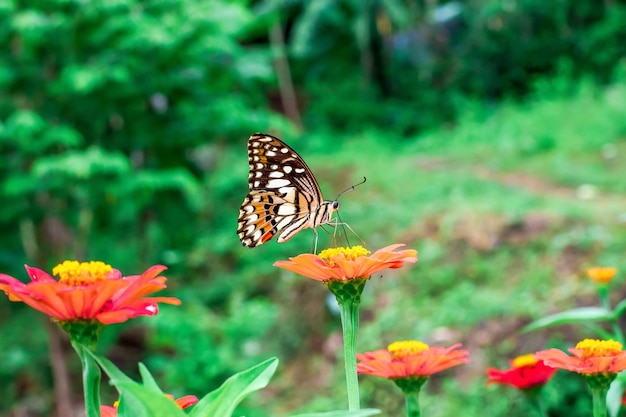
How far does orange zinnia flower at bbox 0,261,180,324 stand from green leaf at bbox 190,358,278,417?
10cm

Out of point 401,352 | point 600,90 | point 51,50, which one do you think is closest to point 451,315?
point 51,50

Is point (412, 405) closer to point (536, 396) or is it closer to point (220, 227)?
point (536, 396)

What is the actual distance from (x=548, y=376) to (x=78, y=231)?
3763mm

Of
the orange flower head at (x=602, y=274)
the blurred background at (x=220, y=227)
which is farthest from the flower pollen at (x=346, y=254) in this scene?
the blurred background at (x=220, y=227)

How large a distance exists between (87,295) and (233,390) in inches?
6.0

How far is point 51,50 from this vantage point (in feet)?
13.8

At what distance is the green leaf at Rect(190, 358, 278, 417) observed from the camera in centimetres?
66

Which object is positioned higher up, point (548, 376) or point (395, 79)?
point (395, 79)

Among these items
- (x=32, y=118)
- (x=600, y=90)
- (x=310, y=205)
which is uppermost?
(x=600, y=90)

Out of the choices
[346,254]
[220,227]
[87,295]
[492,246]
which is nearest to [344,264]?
[346,254]

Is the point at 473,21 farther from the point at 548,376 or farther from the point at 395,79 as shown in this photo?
the point at 548,376

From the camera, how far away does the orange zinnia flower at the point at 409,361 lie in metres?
0.81

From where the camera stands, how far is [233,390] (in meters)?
0.68

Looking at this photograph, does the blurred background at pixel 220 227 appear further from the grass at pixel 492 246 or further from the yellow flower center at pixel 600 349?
the yellow flower center at pixel 600 349
